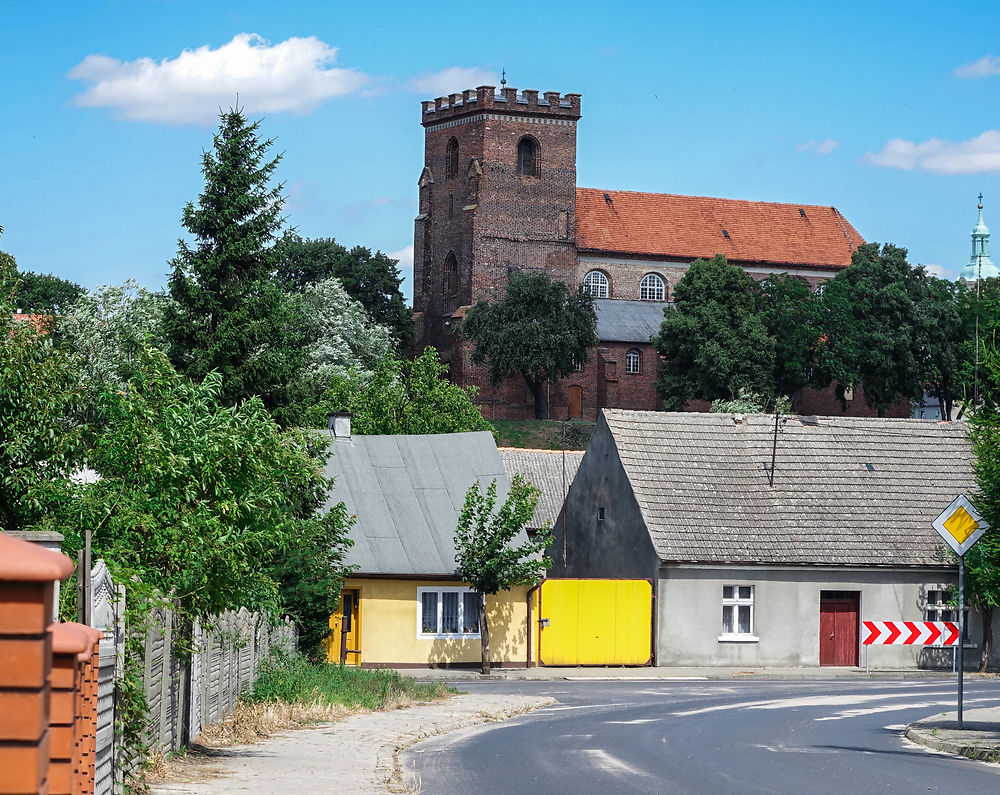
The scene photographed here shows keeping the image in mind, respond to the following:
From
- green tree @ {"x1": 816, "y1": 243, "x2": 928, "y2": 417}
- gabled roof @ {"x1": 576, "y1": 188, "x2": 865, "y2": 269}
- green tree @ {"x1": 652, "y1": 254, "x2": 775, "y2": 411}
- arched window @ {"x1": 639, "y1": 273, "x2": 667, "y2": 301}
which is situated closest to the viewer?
green tree @ {"x1": 652, "y1": 254, "x2": 775, "y2": 411}

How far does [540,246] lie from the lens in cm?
10562

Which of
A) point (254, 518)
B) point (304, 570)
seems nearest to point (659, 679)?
point (304, 570)

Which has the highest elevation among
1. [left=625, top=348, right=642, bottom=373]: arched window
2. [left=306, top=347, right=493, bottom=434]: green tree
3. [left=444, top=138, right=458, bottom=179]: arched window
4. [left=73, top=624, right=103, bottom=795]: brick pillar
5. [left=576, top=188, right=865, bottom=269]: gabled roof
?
[left=444, top=138, right=458, bottom=179]: arched window

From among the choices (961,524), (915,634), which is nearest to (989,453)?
(961,524)

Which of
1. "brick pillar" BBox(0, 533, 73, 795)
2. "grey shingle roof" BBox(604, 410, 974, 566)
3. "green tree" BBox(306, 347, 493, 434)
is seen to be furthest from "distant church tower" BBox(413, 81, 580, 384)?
"brick pillar" BBox(0, 533, 73, 795)

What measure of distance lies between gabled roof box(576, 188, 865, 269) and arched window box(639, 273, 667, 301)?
5.59ft

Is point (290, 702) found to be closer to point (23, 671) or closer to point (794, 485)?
point (23, 671)

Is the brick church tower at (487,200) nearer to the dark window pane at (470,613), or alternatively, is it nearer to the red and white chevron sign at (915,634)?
the dark window pane at (470,613)

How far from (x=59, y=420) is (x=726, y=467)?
27.1m

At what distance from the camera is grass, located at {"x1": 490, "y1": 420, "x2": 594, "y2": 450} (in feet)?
308

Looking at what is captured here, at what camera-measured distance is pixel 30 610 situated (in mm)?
2840

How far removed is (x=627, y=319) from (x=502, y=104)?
17605 mm

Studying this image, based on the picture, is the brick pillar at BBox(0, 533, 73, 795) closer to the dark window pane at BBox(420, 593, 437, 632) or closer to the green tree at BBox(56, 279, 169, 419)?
the dark window pane at BBox(420, 593, 437, 632)

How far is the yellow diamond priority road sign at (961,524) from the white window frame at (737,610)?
19.8 meters
